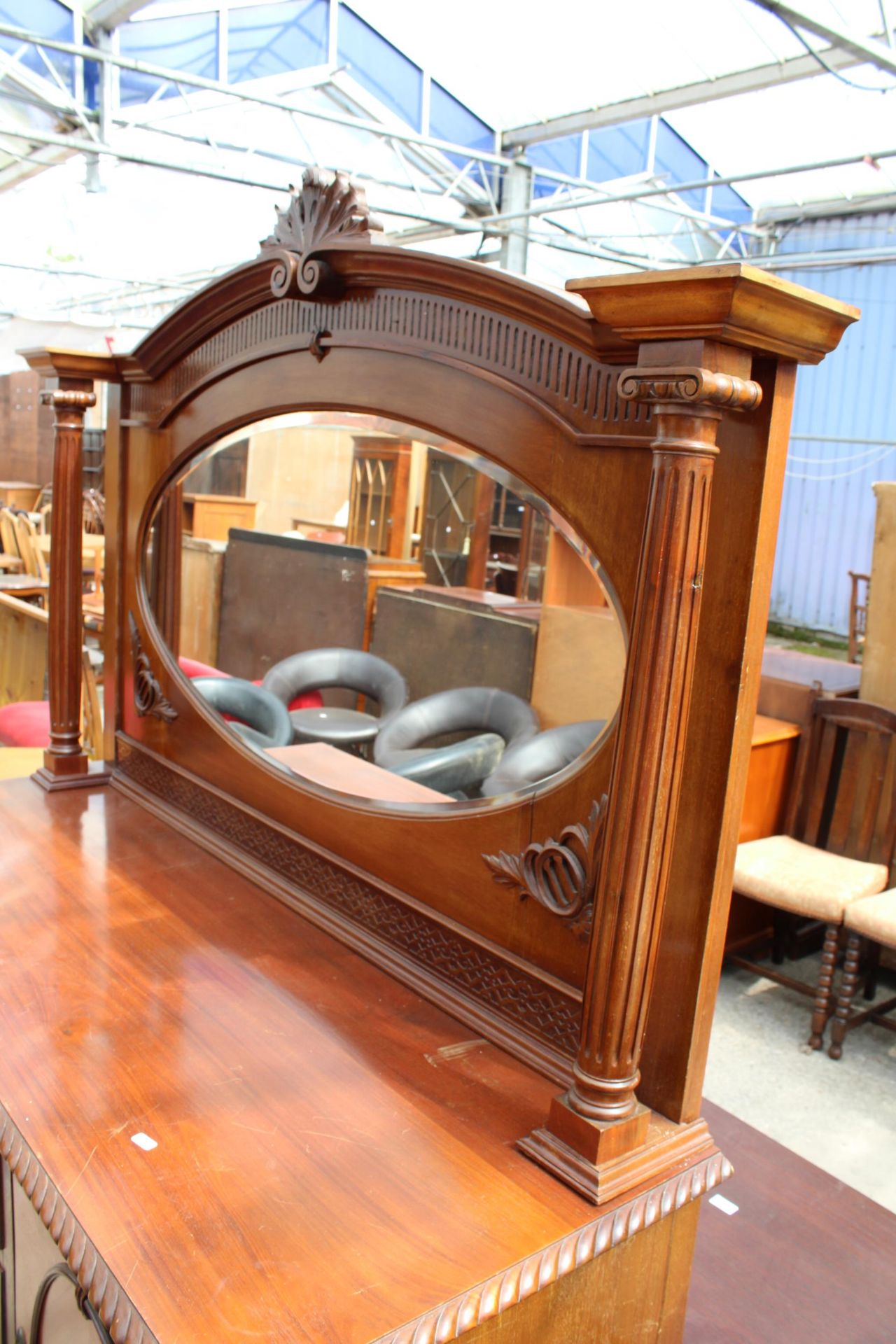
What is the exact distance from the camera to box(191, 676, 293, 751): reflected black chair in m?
1.65

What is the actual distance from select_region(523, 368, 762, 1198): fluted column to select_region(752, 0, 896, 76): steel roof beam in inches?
160

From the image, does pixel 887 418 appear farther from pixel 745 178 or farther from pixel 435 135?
pixel 435 135

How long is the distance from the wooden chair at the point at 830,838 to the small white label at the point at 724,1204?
5.56 feet

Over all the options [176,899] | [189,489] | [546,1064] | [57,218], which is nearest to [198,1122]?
[546,1064]

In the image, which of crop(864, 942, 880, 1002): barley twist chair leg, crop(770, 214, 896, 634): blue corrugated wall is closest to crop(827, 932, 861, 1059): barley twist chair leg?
crop(864, 942, 880, 1002): barley twist chair leg

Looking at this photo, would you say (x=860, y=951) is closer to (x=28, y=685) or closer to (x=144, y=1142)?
(x=144, y=1142)

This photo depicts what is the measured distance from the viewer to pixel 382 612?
1.51 metres

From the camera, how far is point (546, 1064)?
1.13 meters

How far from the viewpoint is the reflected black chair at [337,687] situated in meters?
1.49

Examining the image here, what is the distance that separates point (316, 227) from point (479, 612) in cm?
53

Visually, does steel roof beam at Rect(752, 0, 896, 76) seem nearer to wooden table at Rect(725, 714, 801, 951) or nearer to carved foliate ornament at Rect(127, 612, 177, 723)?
wooden table at Rect(725, 714, 801, 951)

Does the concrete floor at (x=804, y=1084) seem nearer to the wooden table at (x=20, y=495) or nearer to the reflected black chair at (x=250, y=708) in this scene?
the reflected black chair at (x=250, y=708)

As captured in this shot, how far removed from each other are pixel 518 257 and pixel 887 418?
Answer: 142 inches

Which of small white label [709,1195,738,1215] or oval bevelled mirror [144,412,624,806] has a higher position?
oval bevelled mirror [144,412,624,806]
